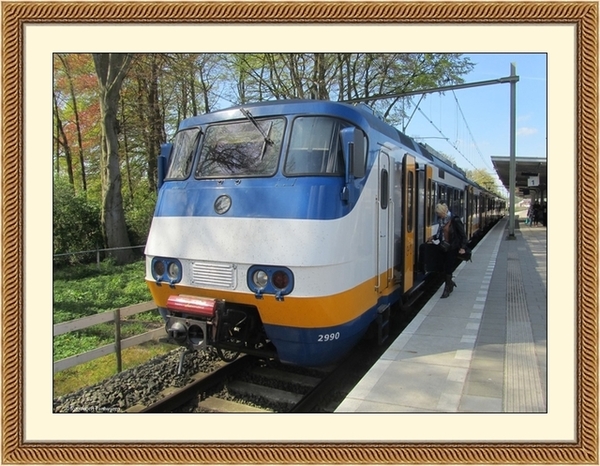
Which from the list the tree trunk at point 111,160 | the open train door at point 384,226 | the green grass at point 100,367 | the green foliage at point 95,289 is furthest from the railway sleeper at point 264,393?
the tree trunk at point 111,160

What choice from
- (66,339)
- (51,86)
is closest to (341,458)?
(51,86)

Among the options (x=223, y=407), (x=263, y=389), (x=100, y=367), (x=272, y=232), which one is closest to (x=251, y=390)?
(x=263, y=389)

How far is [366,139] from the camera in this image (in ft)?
18.0

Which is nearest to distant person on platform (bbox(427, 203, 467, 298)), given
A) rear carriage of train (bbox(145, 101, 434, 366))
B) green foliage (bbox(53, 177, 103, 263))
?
rear carriage of train (bbox(145, 101, 434, 366))

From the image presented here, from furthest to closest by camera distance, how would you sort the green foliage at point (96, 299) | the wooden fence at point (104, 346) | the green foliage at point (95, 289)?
the green foliage at point (95, 289) → the green foliage at point (96, 299) → the wooden fence at point (104, 346)

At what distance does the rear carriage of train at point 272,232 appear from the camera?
4.57 m

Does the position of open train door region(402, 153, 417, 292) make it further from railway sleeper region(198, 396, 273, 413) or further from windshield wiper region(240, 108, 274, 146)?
railway sleeper region(198, 396, 273, 413)

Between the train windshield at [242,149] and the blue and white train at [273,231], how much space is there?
0.01 meters

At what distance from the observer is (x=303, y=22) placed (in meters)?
3.39

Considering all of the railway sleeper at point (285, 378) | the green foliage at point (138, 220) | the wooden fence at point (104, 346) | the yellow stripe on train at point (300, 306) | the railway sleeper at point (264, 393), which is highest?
the green foliage at point (138, 220)

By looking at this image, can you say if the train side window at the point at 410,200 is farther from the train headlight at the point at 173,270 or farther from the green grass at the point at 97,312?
the green grass at the point at 97,312

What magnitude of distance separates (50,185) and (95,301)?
24.0 feet

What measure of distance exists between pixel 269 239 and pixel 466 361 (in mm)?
2647

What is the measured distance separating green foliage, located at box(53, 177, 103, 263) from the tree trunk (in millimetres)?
980
